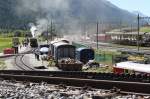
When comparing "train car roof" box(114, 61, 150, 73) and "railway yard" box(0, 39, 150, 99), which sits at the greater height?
"railway yard" box(0, 39, 150, 99)

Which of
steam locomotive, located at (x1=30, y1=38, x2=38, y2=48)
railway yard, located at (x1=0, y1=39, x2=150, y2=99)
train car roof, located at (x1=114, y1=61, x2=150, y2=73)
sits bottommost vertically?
steam locomotive, located at (x1=30, y1=38, x2=38, y2=48)

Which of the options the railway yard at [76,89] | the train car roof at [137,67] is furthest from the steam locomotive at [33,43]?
the railway yard at [76,89]

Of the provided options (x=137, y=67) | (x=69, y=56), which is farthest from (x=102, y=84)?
(x=69, y=56)

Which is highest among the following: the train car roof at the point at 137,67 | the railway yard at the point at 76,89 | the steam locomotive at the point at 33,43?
the railway yard at the point at 76,89

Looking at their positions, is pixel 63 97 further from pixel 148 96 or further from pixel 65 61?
pixel 65 61

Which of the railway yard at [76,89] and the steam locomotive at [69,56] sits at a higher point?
the railway yard at [76,89]

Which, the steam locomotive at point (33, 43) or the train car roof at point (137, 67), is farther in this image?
the steam locomotive at point (33, 43)

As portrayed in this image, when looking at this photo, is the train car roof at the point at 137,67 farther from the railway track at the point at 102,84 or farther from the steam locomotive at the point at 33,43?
the steam locomotive at the point at 33,43

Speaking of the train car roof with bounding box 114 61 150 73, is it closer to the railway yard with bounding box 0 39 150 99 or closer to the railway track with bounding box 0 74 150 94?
the railway yard with bounding box 0 39 150 99

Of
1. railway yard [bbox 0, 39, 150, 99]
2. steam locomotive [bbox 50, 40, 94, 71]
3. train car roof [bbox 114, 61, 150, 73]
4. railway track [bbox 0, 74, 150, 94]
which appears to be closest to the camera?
railway yard [bbox 0, 39, 150, 99]

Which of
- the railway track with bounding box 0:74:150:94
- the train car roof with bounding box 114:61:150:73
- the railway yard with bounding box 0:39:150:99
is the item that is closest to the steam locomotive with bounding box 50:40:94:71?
the train car roof with bounding box 114:61:150:73

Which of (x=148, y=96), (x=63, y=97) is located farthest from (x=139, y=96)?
(x=63, y=97)

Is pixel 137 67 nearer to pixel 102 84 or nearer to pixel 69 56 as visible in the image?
pixel 102 84

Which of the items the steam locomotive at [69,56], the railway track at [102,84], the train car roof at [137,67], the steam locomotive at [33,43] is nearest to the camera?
the railway track at [102,84]
